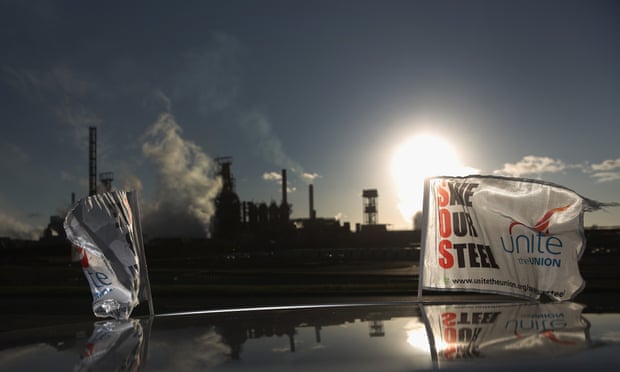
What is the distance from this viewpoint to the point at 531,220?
208 inches

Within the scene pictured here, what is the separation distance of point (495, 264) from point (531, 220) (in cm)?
58

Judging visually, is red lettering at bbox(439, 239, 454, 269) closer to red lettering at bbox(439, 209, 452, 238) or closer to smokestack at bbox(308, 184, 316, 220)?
red lettering at bbox(439, 209, 452, 238)

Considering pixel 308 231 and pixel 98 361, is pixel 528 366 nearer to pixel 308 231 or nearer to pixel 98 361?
pixel 98 361

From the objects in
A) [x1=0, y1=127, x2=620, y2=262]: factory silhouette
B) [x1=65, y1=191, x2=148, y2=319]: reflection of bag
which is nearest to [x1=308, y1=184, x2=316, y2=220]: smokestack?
[x1=0, y1=127, x2=620, y2=262]: factory silhouette

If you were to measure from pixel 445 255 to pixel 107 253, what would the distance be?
368cm

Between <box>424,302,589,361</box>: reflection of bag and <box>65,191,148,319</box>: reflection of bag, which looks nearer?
<box>424,302,589,361</box>: reflection of bag

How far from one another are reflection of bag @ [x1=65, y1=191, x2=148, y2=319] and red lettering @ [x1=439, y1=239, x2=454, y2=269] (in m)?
3.29

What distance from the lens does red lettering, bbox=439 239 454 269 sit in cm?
563

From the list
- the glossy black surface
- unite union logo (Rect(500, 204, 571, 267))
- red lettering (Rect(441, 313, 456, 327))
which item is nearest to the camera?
the glossy black surface

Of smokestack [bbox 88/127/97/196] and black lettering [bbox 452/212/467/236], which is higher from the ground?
smokestack [bbox 88/127/97/196]

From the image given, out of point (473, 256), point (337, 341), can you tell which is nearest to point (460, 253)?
point (473, 256)

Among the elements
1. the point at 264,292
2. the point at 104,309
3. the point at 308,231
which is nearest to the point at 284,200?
the point at 308,231

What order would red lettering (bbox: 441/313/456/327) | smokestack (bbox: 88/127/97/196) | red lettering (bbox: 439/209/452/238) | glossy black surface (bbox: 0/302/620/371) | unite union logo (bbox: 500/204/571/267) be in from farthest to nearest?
smokestack (bbox: 88/127/97/196) < red lettering (bbox: 439/209/452/238) < unite union logo (bbox: 500/204/571/267) < red lettering (bbox: 441/313/456/327) < glossy black surface (bbox: 0/302/620/371)

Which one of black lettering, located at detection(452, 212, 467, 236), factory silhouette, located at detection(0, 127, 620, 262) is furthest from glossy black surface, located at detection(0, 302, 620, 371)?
factory silhouette, located at detection(0, 127, 620, 262)
